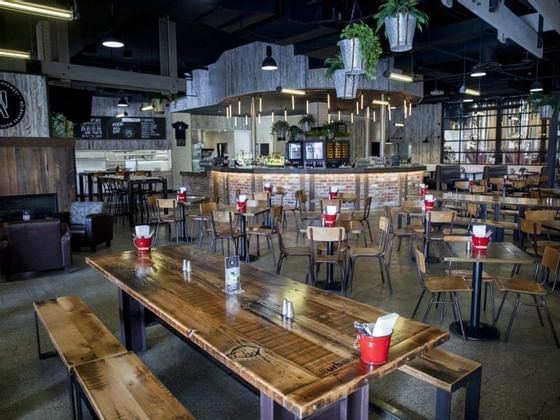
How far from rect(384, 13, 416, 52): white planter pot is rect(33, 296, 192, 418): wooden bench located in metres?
2.97

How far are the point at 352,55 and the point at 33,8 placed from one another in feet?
10.5

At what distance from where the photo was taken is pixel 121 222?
31.9 ft

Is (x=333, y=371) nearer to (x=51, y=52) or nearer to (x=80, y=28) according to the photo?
(x=51, y=52)

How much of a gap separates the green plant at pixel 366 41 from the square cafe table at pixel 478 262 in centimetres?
171

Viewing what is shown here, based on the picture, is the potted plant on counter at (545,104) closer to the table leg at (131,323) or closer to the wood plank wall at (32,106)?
the table leg at (131,323)

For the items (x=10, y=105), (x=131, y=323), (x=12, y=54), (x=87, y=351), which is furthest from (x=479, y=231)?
(x=10, y=105)

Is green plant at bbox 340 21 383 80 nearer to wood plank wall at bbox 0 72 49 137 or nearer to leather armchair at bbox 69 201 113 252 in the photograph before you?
leather armchair at bbox 69 201 113 252

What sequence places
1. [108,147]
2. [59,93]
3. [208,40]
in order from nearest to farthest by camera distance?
[59,93], [208,40], [108,147]

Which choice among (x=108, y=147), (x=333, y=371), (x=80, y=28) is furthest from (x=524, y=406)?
(x=108, y=147)

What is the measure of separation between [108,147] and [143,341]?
1308 centimetres

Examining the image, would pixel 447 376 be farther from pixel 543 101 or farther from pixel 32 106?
pixel 543 101

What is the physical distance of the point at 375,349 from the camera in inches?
63.4

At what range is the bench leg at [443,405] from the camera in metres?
2.16

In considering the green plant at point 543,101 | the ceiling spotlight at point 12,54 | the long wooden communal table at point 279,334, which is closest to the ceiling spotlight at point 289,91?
the green plant at point 543,101
